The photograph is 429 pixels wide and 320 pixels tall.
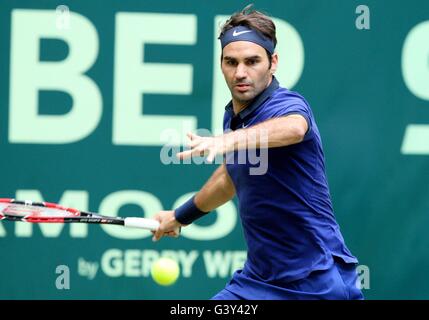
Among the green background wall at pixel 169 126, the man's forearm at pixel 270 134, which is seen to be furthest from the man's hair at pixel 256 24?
the green background wall at pixel 169 126

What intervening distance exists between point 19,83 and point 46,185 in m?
0.71

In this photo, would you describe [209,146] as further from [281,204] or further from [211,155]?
[281,204]

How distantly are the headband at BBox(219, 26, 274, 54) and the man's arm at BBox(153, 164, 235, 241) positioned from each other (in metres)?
0.73

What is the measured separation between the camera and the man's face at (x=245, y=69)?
5113 mm

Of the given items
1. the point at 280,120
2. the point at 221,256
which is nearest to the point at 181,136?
the point at 221,256

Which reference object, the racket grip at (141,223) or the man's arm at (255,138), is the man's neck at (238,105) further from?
the racket grip at (141,223)

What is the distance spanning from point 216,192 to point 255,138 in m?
1.17

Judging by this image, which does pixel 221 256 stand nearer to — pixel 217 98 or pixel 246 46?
pixel 217 98

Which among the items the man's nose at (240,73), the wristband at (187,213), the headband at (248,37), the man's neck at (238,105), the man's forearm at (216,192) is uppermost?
the headband at (248,37)

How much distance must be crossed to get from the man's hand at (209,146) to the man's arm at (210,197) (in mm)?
1176

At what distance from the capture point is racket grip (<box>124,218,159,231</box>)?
217 inches

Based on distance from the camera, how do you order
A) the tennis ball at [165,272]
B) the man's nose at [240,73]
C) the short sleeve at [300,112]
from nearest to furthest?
the short sleeve at [300,112] < the man's nose at [240,73] < the tennis ball at [165,272]
